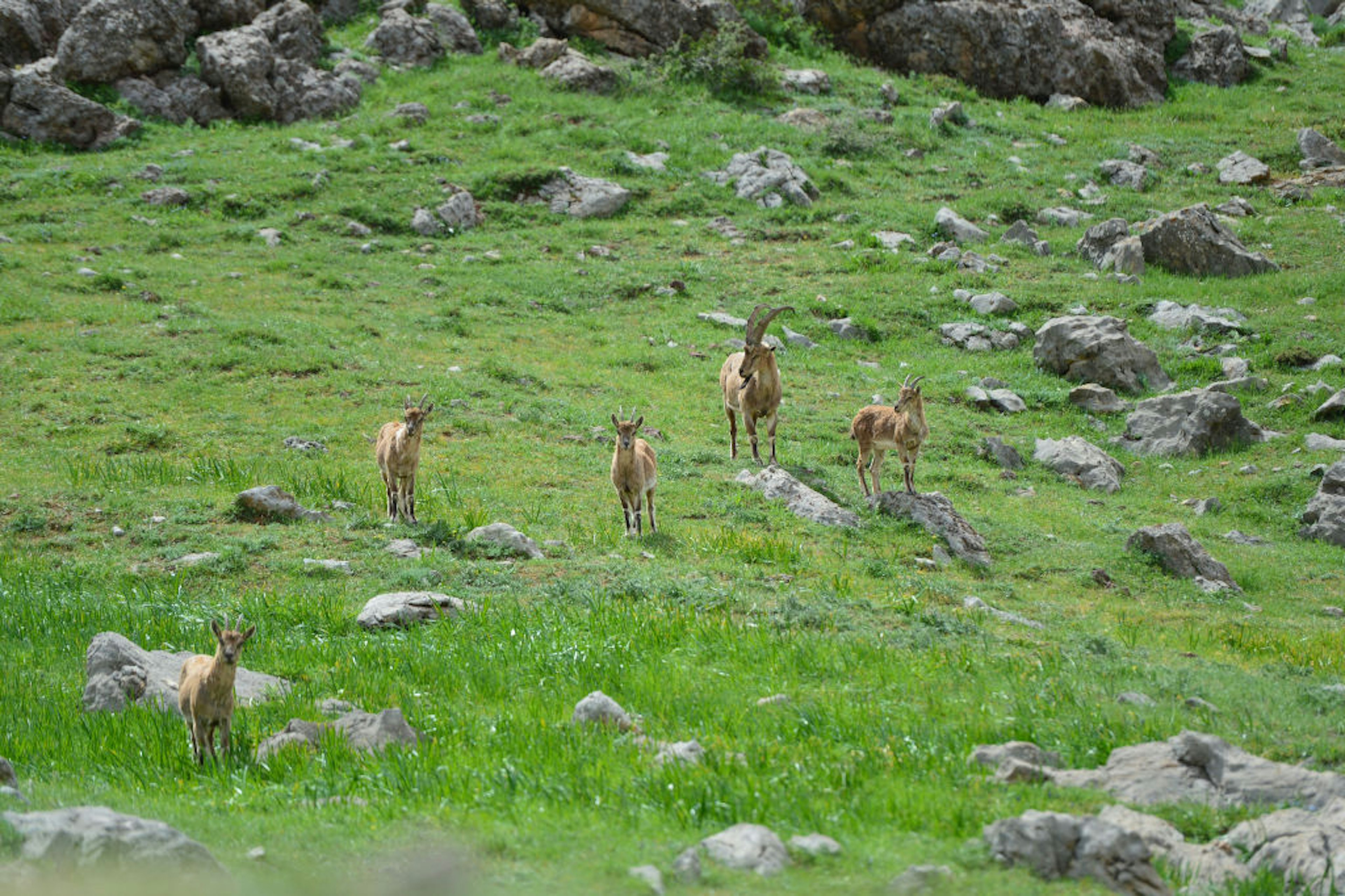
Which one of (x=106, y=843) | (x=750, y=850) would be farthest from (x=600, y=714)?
(x=106, y=843)

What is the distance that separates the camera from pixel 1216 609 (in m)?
12.9

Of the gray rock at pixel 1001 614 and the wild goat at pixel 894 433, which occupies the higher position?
the wild goat at pixel 894 433

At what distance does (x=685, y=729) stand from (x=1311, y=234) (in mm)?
25169

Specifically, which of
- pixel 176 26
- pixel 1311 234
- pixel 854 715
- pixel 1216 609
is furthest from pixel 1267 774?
pixel 176 26

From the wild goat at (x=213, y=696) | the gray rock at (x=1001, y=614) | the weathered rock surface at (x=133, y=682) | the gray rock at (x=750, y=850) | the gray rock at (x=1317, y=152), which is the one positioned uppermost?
the gray rock at (x=1317, y=152)

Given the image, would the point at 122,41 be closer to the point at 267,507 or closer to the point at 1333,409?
the point at 267,507

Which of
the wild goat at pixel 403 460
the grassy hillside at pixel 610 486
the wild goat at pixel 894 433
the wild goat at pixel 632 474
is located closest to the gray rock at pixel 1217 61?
the grassy hillside at pixel 610 486

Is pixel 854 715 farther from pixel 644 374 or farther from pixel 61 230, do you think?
pixel 61 230

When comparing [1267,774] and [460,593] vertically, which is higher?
[1267,774]

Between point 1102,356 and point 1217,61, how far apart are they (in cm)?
2461

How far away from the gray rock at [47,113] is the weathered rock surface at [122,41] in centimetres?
129

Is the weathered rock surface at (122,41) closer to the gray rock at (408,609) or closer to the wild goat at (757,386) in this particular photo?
the wild goat at (757,386)

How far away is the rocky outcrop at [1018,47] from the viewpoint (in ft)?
127

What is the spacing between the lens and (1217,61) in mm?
40281
